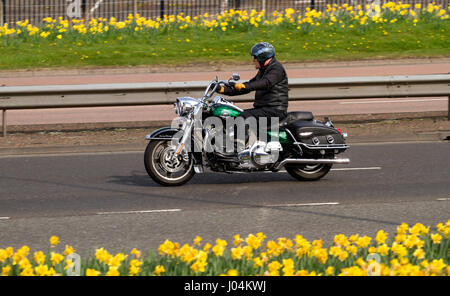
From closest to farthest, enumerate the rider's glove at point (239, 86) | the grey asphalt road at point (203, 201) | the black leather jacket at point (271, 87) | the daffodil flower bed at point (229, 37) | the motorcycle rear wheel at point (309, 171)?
the grey asphalt road at point (203, 201)
the rider's glove at point (239, 86)
the black leather jacket at point (271, 87)
the motorcycle rear wheel at point (309, 171)
the daffodil flower bed at point (229, 37)

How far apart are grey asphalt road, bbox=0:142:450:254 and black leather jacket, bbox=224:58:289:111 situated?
1007 millimetres

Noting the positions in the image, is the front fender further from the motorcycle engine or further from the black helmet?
the black helmet

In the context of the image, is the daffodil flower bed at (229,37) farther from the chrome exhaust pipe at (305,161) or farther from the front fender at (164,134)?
the front fender at (164,134)

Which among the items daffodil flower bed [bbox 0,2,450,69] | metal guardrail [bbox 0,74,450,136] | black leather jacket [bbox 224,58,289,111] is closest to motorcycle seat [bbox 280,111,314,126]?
black leather jacket [bbox 224,58,289,111]

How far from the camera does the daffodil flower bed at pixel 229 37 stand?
846 inches

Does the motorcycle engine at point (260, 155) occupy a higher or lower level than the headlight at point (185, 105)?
lower

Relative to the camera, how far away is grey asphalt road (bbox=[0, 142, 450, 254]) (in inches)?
319

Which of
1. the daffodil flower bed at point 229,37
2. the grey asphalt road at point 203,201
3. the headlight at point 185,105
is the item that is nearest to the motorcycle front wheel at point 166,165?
the grey asphalt road at point 203,201

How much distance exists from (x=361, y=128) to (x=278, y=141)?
434cm

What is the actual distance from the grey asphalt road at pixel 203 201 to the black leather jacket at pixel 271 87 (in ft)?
3.30

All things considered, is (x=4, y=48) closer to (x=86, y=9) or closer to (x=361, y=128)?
(x=86, y=9)

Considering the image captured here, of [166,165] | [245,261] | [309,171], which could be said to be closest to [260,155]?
[309,171]
